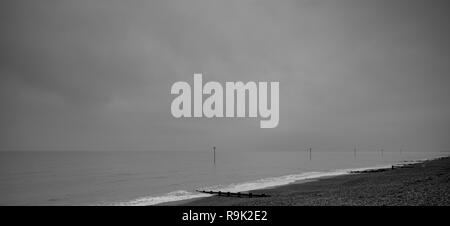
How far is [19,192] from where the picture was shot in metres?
51.8
